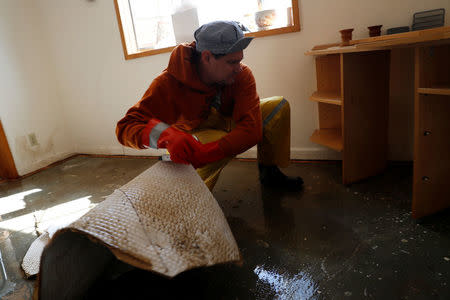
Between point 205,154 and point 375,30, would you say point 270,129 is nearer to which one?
point 205,154

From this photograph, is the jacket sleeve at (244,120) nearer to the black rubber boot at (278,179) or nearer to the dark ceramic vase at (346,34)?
the black rubber boot at (278,179)

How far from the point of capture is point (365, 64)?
5.41 feet

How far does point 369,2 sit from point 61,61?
267cm

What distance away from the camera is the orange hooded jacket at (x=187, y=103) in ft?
4.24

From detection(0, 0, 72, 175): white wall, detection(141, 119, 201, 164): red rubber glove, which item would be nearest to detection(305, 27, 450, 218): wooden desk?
detection(141, 119, 201, 164): red rubber glove

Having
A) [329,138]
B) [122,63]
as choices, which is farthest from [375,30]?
[122,63]

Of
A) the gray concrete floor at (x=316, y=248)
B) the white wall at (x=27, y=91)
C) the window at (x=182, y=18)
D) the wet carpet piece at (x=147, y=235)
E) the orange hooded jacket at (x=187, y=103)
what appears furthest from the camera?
the white wall at (x=27, y=91)

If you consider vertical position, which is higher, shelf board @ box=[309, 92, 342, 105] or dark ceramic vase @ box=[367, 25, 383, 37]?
dark ceramic vase @ box=[367, 25, 383, 37]

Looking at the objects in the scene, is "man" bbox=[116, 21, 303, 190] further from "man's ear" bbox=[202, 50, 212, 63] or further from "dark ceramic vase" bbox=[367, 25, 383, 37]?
"dark ceramic vase" bbox=[367, 25, 383, 37]

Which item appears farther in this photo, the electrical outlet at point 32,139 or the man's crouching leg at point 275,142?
the electrical outlet at point 32,139

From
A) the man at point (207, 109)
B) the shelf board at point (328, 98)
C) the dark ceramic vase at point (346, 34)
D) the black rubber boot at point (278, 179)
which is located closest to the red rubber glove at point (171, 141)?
the man at point (207, 109)

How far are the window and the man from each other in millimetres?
739

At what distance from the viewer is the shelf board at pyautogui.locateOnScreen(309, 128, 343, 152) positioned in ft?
5.82

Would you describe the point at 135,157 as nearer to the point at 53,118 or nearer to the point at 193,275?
the point at 53,118
